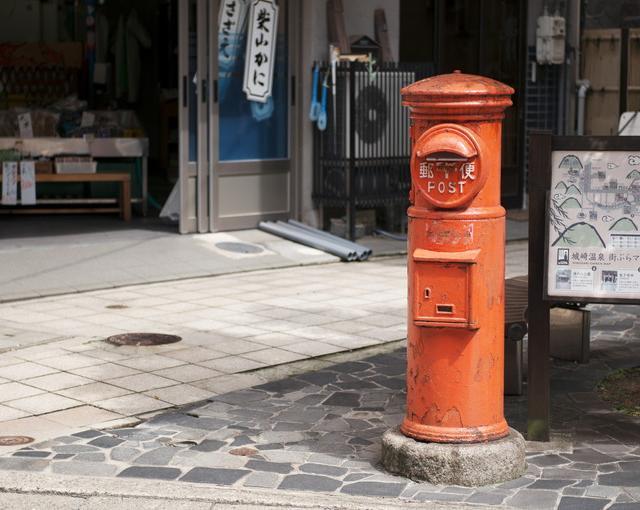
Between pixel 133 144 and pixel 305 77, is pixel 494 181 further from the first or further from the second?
pixel 133 144

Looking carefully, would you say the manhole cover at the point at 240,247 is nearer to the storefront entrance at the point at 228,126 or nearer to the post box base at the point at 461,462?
the storefront entrance at the point at 228,126

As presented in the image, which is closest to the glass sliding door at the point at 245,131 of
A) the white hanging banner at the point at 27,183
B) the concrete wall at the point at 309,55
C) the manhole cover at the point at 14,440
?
the concrete wall at the point at 309,55

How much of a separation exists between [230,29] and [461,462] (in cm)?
788

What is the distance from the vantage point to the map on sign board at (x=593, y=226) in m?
5.93

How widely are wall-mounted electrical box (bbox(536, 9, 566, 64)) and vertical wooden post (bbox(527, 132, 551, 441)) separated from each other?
10.1 meters

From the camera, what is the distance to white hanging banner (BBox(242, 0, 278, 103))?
496 inches

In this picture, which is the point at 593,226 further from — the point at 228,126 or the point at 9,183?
the point at 9,183

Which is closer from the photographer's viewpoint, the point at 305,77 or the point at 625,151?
the point at 625,151

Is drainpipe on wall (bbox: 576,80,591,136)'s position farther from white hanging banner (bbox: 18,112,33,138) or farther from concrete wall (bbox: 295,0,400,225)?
white hanging banner (bbox: 18,112,33,138)

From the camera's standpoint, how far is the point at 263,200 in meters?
13.1

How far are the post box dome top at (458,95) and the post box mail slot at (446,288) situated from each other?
0.66m

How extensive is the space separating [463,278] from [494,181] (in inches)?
19.2

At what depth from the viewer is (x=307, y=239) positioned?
12445 millimetres

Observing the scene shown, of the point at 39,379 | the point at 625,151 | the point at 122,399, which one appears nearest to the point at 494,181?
the point at 625,151
